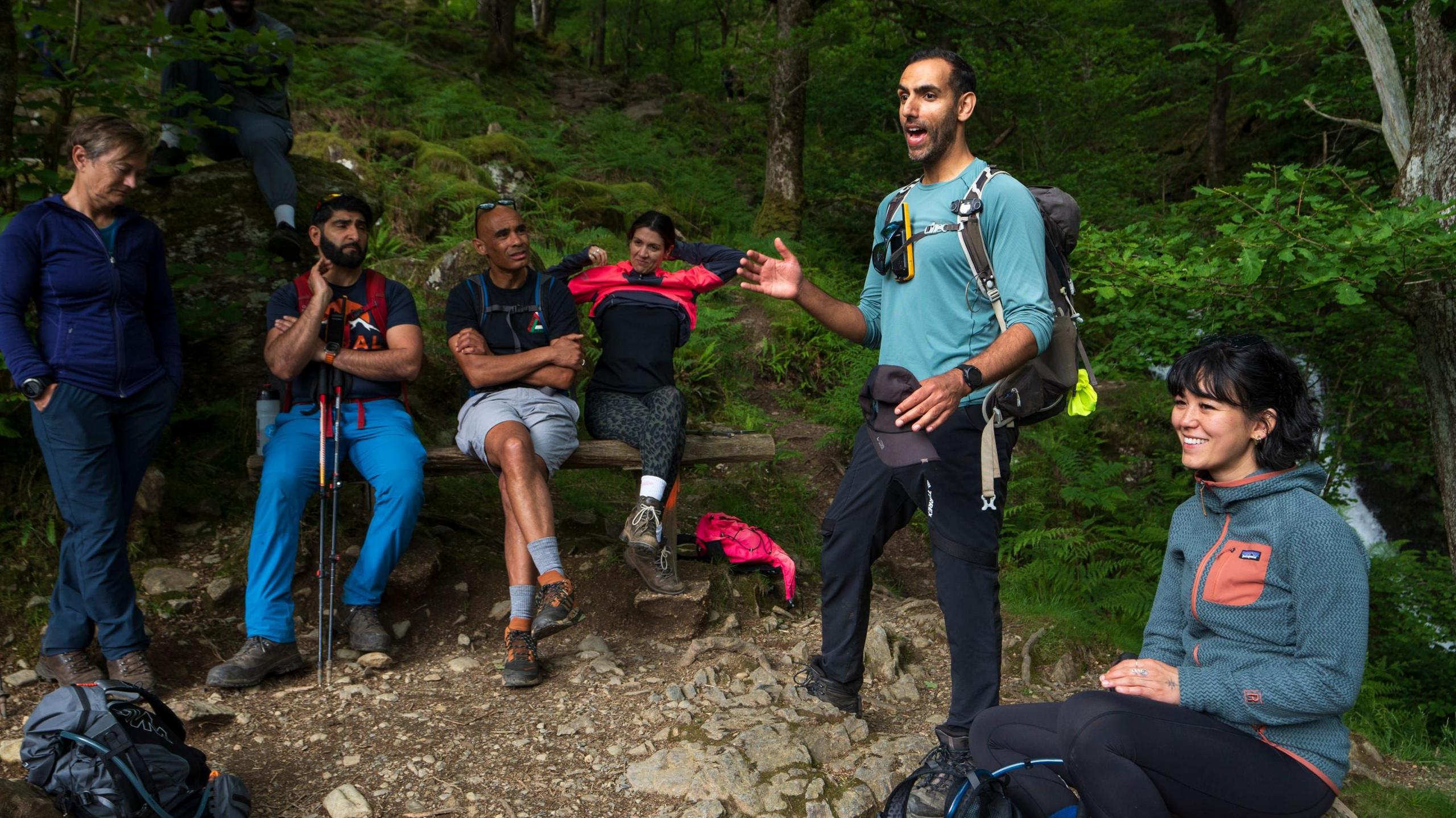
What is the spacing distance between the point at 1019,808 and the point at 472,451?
123 inches

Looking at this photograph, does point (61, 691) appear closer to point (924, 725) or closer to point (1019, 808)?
point (1019, 808)

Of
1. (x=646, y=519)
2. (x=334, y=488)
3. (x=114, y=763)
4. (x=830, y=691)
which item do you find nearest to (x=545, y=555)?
(x=646, y=519)

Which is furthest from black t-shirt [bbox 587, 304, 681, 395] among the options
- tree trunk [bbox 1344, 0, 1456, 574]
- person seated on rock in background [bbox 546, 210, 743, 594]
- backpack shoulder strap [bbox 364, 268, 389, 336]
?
tree trunk [bbox 1344, 0, 1456, 574]

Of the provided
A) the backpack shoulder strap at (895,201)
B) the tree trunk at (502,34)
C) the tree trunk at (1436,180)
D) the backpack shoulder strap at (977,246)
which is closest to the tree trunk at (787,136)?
the tree trunk at (1436,180)

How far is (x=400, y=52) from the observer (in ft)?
38.5

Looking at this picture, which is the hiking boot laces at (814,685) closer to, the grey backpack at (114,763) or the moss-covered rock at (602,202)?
the grey backpack at (114,763)

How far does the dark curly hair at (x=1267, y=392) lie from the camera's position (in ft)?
7.41

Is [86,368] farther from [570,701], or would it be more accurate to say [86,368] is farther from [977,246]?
[977,246]

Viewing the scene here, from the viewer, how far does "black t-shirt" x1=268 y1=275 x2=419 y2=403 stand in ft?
14.8

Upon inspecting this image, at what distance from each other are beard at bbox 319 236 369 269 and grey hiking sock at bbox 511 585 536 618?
1.81 metres

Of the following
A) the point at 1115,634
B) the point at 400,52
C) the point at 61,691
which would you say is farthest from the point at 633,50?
the point at 61,691

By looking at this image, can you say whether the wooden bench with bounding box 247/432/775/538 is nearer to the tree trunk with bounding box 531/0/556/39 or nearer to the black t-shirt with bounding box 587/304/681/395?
the black t-shirt with bounding box 587/304/681/395

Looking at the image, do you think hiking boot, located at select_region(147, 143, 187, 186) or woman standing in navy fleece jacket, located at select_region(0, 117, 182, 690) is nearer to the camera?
woman standing in navy fleece jacket, located at select_region(0, 117, 182, 690)

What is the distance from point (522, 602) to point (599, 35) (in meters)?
17.7
